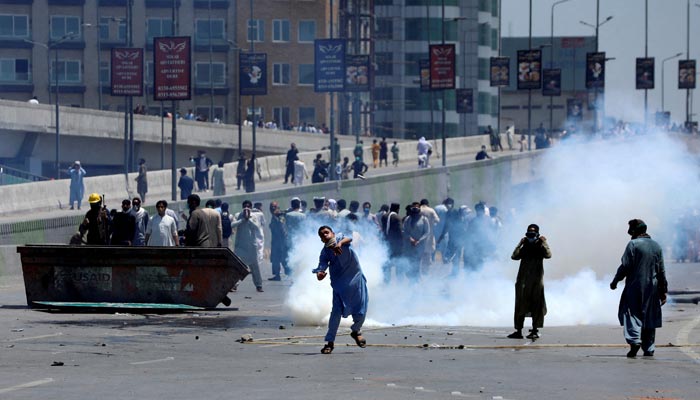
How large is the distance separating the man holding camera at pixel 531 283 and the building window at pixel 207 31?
9051 centimetres

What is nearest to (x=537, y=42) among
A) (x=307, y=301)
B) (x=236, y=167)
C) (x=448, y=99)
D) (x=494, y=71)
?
(x=448, y=99)

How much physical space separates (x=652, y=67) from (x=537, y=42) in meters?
89.4

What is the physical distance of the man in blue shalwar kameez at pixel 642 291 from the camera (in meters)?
16.3

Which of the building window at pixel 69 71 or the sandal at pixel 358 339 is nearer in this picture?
the sandal at pixel 358 339

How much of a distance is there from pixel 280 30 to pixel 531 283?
3777 inches

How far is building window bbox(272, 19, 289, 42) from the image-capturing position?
113188 millimetres

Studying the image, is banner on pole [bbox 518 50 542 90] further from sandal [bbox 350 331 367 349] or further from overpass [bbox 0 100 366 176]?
sandal [bbox 350 331 367 349]

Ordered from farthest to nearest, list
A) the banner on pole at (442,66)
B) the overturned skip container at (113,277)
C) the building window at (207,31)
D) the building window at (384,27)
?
the building window at (384,27), the building window at (207,31), the banner on pole at (442,66), the overturned skip container at (113,277)

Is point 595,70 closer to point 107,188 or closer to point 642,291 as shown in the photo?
point 107,188

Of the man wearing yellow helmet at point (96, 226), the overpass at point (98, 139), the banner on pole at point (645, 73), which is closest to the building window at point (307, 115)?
the overpass at point (98, 139)

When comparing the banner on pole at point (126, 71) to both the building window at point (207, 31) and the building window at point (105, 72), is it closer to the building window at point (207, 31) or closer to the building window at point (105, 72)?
the building window at point (105, 72)

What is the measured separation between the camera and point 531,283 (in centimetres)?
1875

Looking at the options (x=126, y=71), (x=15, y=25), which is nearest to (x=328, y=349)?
(x=126, y=71)

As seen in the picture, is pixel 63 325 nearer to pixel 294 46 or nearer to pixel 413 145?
pixel 413 145
